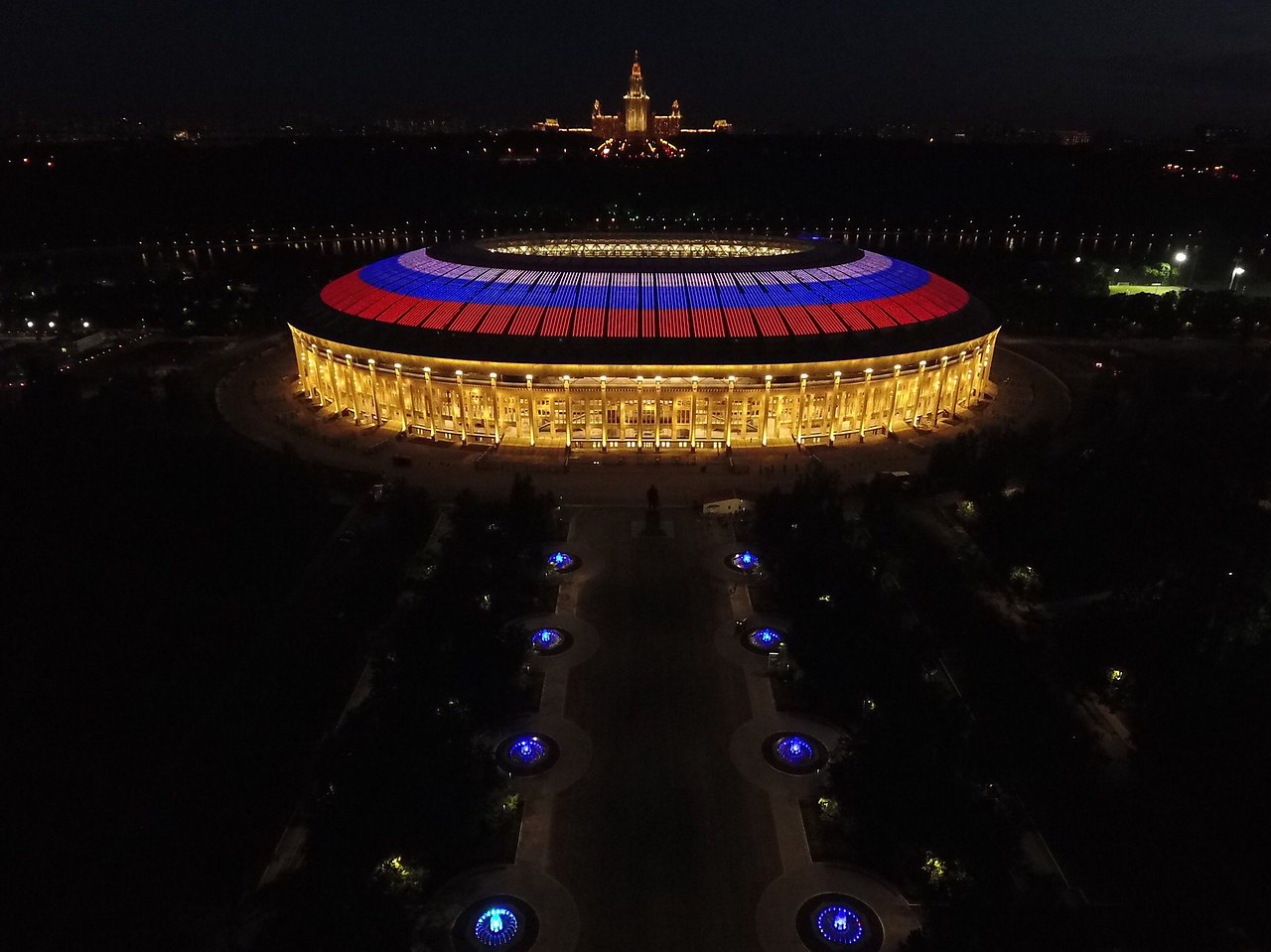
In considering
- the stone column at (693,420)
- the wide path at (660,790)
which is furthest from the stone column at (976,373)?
the wide path at (660,790)

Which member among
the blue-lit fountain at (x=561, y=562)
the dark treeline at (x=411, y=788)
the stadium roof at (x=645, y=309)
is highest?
the stadium roof at (x=645, y=309)

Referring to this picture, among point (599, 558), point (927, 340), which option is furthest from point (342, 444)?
point (927, 340)

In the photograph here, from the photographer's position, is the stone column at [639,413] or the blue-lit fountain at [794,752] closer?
the blue-lit fountain at [794,752]

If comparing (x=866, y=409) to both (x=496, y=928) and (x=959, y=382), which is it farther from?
(x=496, y=928)

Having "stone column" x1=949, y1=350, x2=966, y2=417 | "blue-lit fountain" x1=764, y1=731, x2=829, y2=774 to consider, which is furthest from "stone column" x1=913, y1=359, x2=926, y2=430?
"blue-lit fountain" x1=764, y1=731, x2=829, y2=774

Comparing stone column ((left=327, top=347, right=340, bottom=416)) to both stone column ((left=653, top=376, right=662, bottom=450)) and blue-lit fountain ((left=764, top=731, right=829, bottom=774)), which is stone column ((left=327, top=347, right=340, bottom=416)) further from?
blue-lit fountain ((left=764, top=731, right=829, bottom=774))

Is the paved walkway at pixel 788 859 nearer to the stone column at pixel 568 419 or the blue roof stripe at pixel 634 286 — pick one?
the stone column at pixel 568 419

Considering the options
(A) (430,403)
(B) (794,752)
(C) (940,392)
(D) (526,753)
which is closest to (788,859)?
(B) (794,752)
